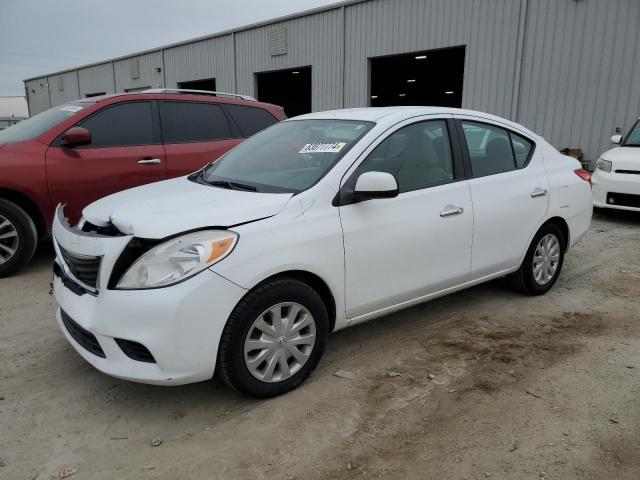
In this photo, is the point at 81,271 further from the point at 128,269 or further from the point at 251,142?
the point at 251,142

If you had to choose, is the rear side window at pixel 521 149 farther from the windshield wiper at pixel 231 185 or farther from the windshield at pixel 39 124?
the windshield at pixel 39 124

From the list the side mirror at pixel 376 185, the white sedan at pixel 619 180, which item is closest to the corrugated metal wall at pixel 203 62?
the white sedan at pixel 619 180

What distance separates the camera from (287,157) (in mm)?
3557

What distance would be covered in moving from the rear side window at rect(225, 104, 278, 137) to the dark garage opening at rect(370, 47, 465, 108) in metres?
9.13

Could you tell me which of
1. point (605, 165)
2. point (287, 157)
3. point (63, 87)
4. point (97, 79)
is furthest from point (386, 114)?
point (63, 87)

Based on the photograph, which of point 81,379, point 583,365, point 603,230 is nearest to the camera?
point 81,379

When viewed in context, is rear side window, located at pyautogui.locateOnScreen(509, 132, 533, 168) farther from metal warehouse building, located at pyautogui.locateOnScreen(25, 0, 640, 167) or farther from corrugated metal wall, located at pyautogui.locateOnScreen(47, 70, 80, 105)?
corrugated metal wall, located at pyautogui.locateOnScreen(47, 70, 80, 105)

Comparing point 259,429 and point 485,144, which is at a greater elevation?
point 485,144

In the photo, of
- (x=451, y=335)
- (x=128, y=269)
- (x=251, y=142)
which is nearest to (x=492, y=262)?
(x=451, y=335)

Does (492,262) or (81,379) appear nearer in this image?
(81,379)

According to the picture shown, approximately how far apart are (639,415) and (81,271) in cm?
311

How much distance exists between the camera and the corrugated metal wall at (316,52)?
15594 millimetres

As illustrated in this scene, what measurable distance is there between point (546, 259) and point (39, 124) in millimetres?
5167

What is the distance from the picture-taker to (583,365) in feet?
10.9
